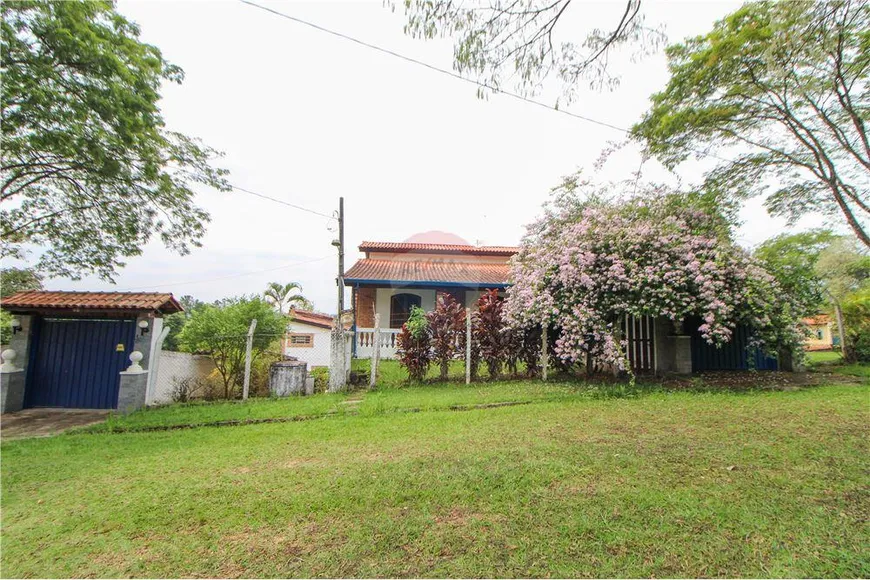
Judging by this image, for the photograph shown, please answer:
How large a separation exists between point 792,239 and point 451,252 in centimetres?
1195

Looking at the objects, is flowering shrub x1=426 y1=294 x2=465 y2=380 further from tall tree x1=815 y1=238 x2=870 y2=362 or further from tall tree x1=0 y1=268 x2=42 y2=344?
tall tree x1=815 y1=238 x2=870 y2=362

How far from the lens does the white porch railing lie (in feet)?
34.9

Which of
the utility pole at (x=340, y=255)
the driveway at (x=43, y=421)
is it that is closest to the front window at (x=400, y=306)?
the utility pole at (x=340, y=255)

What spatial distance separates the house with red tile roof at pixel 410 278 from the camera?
1412 cm

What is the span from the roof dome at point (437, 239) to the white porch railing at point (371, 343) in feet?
25.6

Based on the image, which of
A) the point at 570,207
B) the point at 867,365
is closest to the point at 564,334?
the point at 570,207

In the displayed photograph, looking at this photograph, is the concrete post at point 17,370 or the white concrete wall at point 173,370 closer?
the concrete post at point 17,370

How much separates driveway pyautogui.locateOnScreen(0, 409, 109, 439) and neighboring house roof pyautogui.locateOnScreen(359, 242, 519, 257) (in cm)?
1207

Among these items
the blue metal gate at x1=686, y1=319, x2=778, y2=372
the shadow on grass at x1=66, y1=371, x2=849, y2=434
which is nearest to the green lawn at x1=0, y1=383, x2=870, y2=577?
the shadow on grass at x1=66, y1=371, x2=849, y2=434

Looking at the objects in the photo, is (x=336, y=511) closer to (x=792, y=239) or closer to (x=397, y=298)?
(x=792, y=239)

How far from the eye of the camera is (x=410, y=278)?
1430 cm

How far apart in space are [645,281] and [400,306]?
9925mm

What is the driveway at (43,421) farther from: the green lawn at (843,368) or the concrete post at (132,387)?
the green lawn at (843,368)

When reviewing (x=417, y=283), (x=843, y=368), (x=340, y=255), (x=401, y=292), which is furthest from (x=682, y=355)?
(x=401, y=292)
